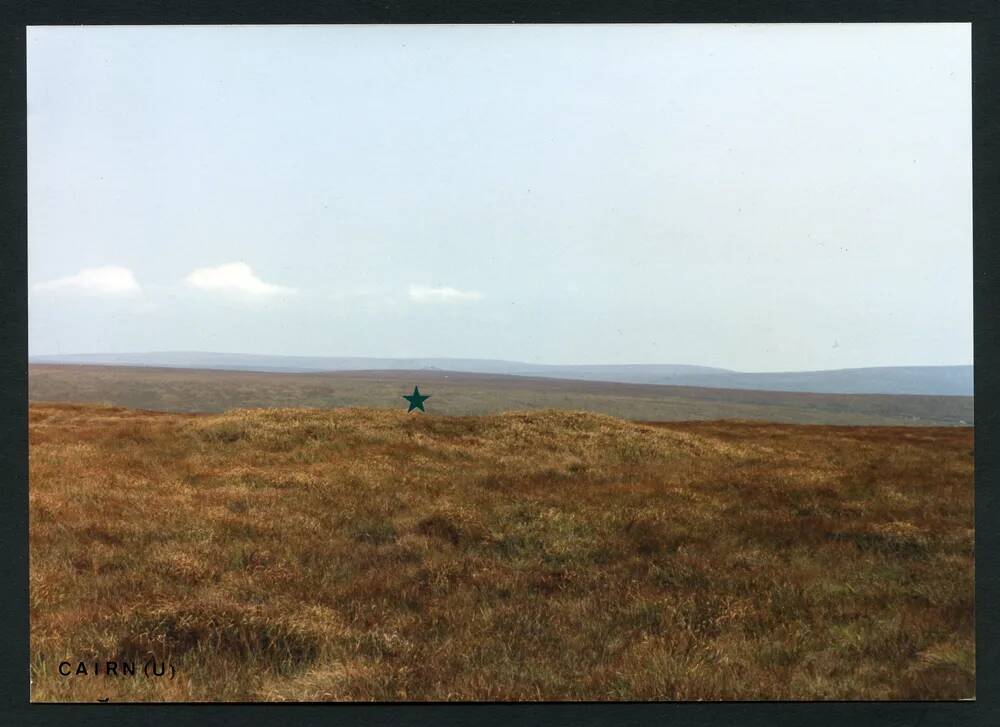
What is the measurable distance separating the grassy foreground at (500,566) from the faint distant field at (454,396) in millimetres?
352

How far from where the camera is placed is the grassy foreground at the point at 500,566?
5359mm

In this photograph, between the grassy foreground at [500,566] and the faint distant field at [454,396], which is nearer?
the grassy foreground at [500,566]

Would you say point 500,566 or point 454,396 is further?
point 454,396

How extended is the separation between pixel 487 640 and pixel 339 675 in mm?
1354

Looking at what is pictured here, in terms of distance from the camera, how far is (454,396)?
765 centimetres

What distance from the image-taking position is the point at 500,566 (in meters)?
6.20

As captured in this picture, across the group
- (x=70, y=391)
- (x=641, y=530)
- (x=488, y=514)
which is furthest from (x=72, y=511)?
(x=641, y=530)

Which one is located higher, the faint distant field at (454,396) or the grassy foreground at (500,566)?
the faint distant field at (454,396)

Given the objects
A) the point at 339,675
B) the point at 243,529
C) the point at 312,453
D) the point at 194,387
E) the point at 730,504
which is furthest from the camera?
the point at 194,387

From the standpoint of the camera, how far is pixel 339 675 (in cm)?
519

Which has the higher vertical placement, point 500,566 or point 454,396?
point 454,396

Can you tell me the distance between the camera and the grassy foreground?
5.36 meters

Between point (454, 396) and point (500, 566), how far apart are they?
2338 millimetres

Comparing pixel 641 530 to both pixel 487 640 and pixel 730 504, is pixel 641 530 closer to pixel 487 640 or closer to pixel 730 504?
pixel 730 504
